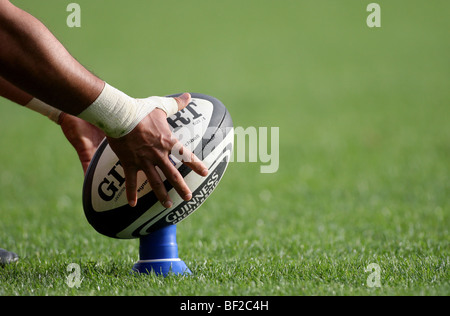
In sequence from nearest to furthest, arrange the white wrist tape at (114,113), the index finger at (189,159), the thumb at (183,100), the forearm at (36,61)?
the forearm at (36,61), the white wrist tape at (114,113), the index finger at (189,159), the thumb at (183,100)

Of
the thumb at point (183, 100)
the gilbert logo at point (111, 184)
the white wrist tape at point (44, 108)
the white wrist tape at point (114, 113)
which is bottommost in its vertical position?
the gilbert logo at point (111, 184)

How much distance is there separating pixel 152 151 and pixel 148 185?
38 cm

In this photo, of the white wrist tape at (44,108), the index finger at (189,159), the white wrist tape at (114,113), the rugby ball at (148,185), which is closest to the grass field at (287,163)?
the rugby ball at (148,185)

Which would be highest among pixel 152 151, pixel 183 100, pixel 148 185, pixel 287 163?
pixel 287 163

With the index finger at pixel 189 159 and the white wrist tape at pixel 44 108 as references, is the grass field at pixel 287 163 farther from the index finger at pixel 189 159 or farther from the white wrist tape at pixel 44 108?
the white wrist tape at pixel 44 108

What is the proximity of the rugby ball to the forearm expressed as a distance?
0.58m

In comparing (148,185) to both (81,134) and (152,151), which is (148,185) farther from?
(81,134)

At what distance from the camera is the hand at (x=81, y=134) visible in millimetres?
3224

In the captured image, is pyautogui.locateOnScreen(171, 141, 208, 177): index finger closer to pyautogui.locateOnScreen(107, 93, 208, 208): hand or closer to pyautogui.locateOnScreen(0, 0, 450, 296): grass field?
pyautogui.locateOnScreen(107, 93, 208, 208): hand

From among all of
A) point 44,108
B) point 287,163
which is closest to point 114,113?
point 44,108

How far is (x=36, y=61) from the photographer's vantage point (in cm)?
226

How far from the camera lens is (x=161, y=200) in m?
2.66

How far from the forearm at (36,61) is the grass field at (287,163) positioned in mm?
926
